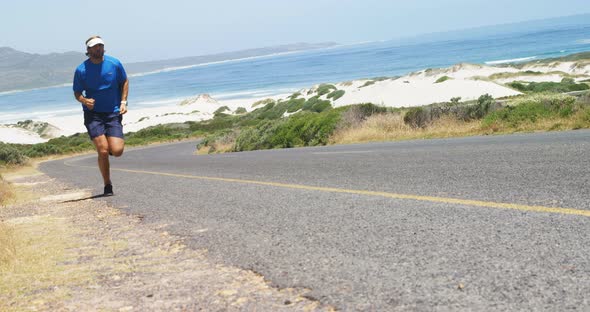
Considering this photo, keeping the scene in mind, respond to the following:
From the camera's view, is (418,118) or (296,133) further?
(296,133)

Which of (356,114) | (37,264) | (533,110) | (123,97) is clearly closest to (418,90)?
(356,114)

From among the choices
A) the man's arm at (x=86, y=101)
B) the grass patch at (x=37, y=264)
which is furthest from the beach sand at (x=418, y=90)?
the grass patch at (x=37, y=264)

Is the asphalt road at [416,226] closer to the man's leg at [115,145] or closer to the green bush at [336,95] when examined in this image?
the man's leg at [115,145]

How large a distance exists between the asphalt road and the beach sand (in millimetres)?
28555

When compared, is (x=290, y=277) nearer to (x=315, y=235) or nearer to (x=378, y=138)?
(x=315, y=235)

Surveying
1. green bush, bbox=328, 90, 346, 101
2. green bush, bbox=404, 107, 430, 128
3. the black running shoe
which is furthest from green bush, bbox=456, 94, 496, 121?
green bush, bbox=328, 90, 346, 101

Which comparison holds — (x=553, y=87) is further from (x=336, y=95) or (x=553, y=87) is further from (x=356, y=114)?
(x=336, y=95)

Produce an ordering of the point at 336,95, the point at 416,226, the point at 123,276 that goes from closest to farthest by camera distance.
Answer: the point at 123,276 → the point at 416,226 → the point at 336,95

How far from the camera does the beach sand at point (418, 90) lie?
4284 centimetres

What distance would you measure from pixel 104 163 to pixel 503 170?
5901 millimetres

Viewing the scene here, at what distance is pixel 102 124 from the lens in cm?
909

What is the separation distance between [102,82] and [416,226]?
558 cm

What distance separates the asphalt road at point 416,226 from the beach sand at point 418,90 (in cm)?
2856

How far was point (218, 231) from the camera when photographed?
615cm
